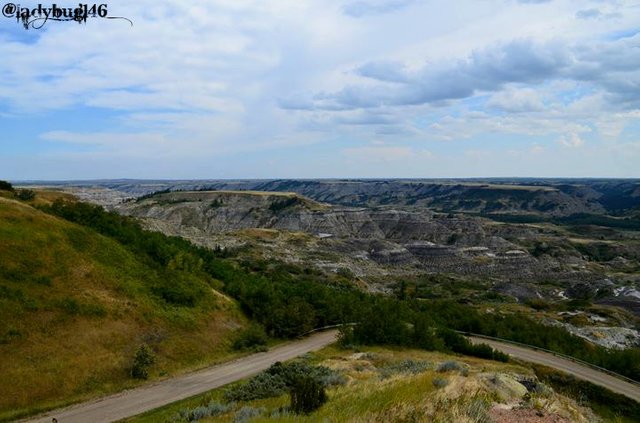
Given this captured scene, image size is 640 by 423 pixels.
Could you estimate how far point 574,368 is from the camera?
40844 mm

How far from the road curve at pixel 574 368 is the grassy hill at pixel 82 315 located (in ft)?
85.3

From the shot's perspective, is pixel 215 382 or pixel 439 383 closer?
pixel 439 383

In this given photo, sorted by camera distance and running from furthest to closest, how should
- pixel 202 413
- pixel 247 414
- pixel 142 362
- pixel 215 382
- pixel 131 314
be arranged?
1. pixel 131 314
2. pixel 142 362
3. pixel 215 382
4. pixel 202 413
5. pixel 247 414

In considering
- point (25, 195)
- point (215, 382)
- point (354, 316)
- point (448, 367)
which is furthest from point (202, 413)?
point (25, 195)

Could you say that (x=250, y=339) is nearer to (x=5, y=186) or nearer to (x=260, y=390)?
(x=260, y=390)

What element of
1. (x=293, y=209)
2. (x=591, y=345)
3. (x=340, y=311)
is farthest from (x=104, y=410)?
(x=293, y=209)

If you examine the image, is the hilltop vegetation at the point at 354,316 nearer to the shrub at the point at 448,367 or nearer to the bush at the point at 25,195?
the bush at the point at 25,195

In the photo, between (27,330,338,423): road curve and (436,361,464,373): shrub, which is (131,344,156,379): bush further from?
(436,361,464,373): shrub

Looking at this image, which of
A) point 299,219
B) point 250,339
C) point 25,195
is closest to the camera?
point 250,339

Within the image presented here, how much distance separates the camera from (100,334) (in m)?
33.4

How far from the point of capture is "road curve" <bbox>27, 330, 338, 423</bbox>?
25141 millimetres

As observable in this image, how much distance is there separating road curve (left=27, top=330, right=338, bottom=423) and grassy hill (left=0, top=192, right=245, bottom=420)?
4.29 ft

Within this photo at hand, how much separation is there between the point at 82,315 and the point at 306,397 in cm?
2448

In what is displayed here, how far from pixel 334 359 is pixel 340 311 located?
1654 cm
